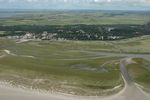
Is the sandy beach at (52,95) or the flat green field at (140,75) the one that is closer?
the sandy beach at (52,95)

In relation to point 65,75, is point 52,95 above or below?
below

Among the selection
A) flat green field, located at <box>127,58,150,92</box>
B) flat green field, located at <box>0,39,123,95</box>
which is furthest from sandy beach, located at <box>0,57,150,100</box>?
flat green field, located at <box>127,58,150,92</box>

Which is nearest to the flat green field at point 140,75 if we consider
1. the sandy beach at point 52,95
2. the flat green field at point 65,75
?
the flat green field at point 65,75

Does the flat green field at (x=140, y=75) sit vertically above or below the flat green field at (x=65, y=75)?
below

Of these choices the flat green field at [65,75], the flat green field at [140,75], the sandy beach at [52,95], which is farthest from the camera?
the flat green field at [140,75]

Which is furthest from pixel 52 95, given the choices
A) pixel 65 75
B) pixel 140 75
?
pixel 140 75

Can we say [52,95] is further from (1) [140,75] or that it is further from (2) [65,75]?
(1) [140,75]

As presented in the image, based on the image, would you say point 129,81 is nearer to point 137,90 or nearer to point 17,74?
point 137,90

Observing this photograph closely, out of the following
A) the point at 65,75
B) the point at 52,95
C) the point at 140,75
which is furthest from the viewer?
the point at 140,75

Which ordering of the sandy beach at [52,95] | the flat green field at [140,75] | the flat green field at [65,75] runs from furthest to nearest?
the flat green field at [140,75] → the flat green field at [65,75] → the sandy beach at [52,95]

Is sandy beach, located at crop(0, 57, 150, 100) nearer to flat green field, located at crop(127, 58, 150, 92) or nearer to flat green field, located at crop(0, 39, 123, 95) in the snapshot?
flat green field, located at crop(0, 39, 123, 95)

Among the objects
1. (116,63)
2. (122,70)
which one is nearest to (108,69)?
(122,70)

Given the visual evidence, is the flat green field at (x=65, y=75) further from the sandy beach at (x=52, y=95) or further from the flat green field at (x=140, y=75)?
the flat green field at (x=140, y=75)
